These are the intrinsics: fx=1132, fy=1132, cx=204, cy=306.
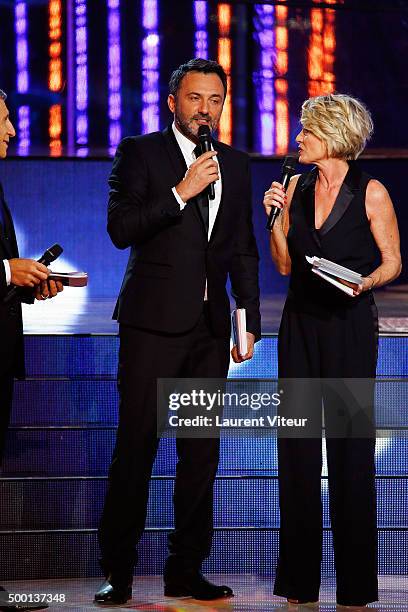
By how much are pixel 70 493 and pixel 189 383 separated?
743mm

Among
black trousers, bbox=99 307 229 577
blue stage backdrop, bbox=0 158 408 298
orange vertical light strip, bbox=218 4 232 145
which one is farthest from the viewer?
orange vertical light strip, bbox=218 4 232 145

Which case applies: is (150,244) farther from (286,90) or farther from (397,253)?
(286,90)

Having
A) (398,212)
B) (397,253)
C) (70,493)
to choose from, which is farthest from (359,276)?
(398,212)

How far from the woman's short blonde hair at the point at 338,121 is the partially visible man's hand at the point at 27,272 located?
2.84 feet

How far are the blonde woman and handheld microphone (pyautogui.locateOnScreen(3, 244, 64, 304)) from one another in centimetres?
69

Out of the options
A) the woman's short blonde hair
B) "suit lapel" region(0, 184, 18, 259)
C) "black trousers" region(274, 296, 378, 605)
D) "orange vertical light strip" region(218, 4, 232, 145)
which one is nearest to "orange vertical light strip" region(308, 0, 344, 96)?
"orange vertical light strip" region(218, 4, 232, 145)

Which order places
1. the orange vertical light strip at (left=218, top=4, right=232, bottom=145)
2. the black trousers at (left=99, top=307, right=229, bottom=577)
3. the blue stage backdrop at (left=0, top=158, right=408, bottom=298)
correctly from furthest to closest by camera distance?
1. the orange vertical light strip at (left=218, top=4, right=232, bottom=145)
2. the blue stage backdrop at (left=0, top=158, right=408, bottom=298)
3. the black trousers at (left=99, top=307, right=229, bottom=577)

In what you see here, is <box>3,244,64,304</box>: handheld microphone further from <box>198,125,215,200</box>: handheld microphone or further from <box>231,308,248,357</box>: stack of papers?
<box>231,308,248,357</box>: stack of papers

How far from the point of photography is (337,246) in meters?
3.25

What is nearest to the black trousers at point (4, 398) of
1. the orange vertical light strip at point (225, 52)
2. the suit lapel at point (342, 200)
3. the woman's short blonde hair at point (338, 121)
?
the suit lapel at point (342, 200)

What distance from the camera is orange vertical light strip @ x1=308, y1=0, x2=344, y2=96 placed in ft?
23.4

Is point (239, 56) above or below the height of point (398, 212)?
above

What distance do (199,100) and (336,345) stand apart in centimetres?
80

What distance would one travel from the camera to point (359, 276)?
3068 millimetres
